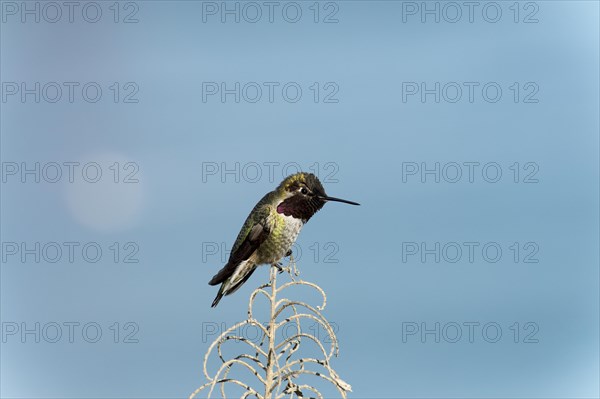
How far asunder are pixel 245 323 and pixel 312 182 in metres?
3.38

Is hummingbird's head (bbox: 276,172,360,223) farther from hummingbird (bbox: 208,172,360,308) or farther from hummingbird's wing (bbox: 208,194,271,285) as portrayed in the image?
hummingbird's wing (bbox: 208,194,271,285)

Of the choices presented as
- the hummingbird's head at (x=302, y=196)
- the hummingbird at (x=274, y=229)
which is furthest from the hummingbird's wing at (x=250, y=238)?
the hummingbird's head at (x=302, y=196)

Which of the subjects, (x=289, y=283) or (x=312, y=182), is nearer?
(x=289, y=283)

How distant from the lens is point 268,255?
9.70m

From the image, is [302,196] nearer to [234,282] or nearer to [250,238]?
[250,238]

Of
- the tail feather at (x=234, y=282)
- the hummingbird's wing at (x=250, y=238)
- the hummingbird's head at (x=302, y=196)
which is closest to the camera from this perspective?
the hummingbird's head at (x=302, y=196)

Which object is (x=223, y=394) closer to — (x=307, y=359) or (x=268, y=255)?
(x=307, y=359)

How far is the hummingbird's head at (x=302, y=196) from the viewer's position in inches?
368

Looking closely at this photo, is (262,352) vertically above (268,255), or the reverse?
(268,255)

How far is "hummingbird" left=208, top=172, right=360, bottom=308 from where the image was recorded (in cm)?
945

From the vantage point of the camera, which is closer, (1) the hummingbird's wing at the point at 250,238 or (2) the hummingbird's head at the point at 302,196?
(2) the hummingbird's head at the point at 302,196

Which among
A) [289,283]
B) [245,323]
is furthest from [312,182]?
[245,323]

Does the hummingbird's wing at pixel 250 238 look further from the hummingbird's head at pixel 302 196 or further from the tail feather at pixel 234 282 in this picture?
the hummingbird's head at pixel 302 196

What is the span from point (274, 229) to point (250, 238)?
370 millimetres
